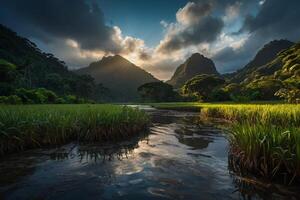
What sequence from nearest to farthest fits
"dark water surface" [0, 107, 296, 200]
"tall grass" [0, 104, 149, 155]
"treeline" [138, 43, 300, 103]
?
"dark water surface" [0, 107, 296, 200] < "tall grass" [0, 104, 149, 155] < "treeline" [138, 43, 300, 103]

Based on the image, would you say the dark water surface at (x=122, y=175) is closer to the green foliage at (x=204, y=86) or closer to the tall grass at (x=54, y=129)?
the tall grass at (x=54, y=129)

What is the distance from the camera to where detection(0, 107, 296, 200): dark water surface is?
16.1ft

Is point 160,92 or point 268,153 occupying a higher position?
point 160,92

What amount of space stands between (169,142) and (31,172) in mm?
6421

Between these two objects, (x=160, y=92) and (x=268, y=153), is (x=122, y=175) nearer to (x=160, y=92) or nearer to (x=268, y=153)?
(x=268, y=153)

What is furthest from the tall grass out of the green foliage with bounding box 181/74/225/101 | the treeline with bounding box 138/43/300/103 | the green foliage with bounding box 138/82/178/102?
the green foliage with bounding box 138/82/178/102

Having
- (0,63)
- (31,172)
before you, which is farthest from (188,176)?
(0,63)

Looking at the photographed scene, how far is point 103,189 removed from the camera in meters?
5.20

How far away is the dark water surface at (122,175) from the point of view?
16.1 ft

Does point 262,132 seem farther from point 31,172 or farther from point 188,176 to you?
point 31,172

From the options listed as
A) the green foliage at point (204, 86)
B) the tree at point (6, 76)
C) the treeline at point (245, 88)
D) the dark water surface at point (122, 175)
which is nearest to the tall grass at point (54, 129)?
the dark water surface at point (122, 175)

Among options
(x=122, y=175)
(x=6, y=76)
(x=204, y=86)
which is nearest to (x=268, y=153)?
(x=122, y=175)

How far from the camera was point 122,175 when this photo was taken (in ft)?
20.0

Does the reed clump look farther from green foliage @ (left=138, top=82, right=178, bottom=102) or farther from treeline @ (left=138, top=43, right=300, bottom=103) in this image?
green foliage @ (left=138, top=82, right=178, bottom=102)
